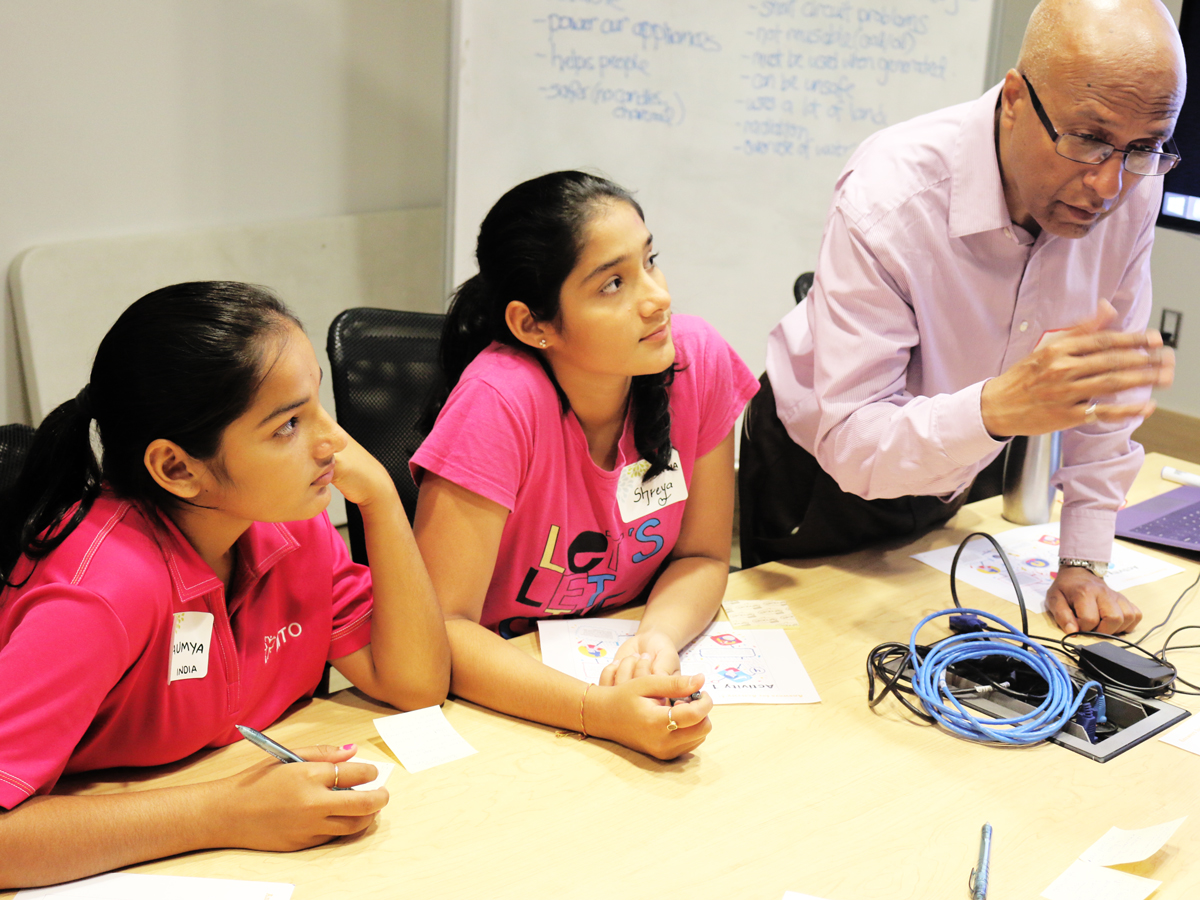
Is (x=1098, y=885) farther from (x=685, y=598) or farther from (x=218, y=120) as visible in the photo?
(x=218, y=120)

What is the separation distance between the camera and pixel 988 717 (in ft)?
4.45

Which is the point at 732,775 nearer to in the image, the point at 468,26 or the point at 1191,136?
the point at 1191,136

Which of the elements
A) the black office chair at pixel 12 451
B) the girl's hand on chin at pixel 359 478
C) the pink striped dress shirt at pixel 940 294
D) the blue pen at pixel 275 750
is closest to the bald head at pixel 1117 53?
the pink striped dress shirt at pixel 940 294

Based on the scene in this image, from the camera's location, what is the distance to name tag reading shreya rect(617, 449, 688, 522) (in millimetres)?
1543

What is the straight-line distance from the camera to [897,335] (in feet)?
5.41

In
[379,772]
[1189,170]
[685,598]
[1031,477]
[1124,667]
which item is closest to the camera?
[379,772]

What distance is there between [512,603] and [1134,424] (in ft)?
3.59

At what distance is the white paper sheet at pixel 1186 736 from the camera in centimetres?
131

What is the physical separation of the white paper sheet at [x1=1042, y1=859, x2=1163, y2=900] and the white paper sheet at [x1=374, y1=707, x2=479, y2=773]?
26.2 inches

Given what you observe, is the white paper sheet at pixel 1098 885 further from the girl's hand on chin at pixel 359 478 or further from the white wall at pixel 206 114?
the white wall at pixel 206 114

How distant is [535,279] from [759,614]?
621 mm

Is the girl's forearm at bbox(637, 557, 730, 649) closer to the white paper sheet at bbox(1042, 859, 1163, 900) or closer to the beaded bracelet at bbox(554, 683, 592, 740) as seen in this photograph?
the beaded bracelet at bbox(554, 683, 592, 740)

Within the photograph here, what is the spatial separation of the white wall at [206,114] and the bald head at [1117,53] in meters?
1.56

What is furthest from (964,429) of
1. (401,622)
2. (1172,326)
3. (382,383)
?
(1172,326)
